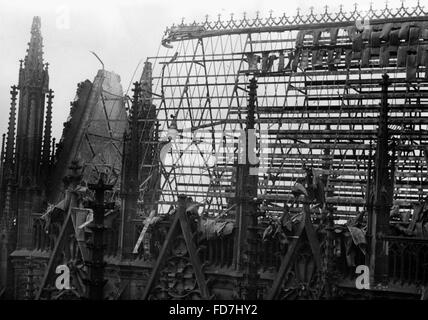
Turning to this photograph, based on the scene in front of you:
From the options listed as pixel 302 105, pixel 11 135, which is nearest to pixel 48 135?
pixel 11 135

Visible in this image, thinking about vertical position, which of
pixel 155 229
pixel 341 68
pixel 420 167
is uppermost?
pixel 341 68

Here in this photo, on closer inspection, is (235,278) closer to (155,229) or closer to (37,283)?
(155,229)

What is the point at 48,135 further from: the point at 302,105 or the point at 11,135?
the point at 302,105

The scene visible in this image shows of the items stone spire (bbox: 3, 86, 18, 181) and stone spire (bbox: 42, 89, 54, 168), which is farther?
Answer: stone spire (bbox: 42, 89, 54, 168)

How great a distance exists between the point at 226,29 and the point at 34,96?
315 inches

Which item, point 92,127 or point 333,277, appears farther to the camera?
point 92,127

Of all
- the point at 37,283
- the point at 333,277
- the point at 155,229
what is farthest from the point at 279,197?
the point at 37,283

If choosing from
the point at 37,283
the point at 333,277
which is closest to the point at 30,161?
the point at 37,283

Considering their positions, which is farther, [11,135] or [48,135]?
[48,135]

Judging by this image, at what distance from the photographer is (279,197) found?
31.6 meters

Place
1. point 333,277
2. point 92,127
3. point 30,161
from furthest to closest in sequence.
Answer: point 92,127
point 30,161
point 333,277

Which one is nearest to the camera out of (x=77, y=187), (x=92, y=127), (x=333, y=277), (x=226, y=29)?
(x=333, y=277)

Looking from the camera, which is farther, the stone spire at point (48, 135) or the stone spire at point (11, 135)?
the stone spire at point (48, 135)
